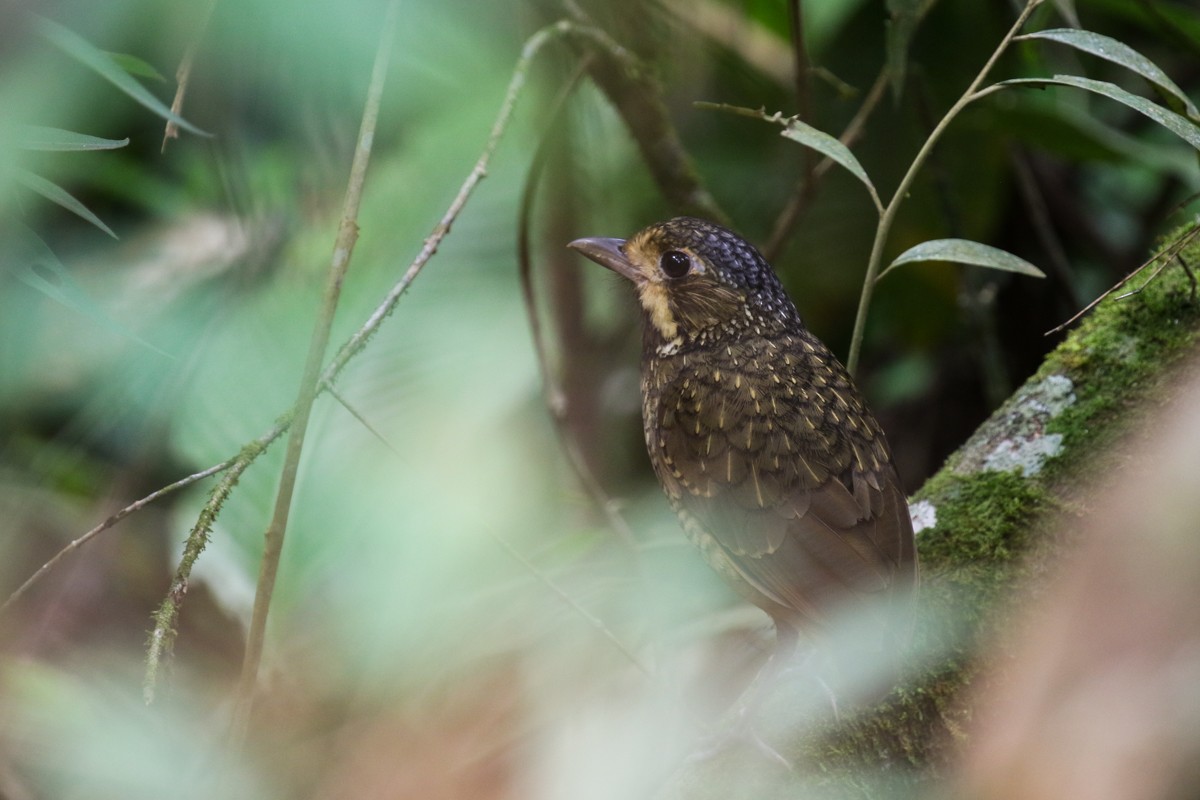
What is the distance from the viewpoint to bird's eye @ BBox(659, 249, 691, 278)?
2602 millimetres

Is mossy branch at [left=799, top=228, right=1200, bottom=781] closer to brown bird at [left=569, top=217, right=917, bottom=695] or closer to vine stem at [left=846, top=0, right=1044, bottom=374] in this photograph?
brown bird at [left=569, top=217, right=917, bottom=695]

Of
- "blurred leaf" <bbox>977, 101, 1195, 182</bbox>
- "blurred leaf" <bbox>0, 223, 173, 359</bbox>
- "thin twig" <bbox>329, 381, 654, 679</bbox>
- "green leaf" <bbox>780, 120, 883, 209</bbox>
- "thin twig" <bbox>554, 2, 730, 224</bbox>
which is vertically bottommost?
"thin twig" <bbox>329, 381, 654, 679</bbox>

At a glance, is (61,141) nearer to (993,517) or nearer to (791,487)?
(791,487)

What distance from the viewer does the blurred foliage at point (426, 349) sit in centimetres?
211

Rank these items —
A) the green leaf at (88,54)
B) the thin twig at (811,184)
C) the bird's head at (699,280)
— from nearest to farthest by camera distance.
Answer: the green leaf at (88,54) → the bird's head at (699,280) → the thin twig at (811,184)

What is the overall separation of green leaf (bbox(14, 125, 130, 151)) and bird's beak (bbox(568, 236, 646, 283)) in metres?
1.31

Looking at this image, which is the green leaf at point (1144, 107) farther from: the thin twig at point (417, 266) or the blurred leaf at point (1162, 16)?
the blurred leaf at point (1162, 16)

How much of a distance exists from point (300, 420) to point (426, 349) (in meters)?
1.75

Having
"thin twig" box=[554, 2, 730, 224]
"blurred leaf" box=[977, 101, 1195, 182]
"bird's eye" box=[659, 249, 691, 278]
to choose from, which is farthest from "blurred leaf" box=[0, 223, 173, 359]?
"blurred leaf" box=[977, 101, 1195, 182]

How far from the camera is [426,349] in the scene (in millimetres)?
3418

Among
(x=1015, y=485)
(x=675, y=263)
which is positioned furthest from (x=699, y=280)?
(x=1015, y=485)

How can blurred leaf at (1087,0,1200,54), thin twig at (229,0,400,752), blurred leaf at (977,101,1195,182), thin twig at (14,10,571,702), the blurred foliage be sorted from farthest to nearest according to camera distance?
blurred leaf at (977,101,1195,182)
blurred leaf at (1087,0,1200,54)
the blurred foliage
thin twig at (229,0,400,752)
thin twig at (14,10,571,702)

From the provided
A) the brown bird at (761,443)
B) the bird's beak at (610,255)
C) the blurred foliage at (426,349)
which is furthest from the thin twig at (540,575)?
the bird's beak at (610,255)

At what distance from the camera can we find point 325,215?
3.11 metres
